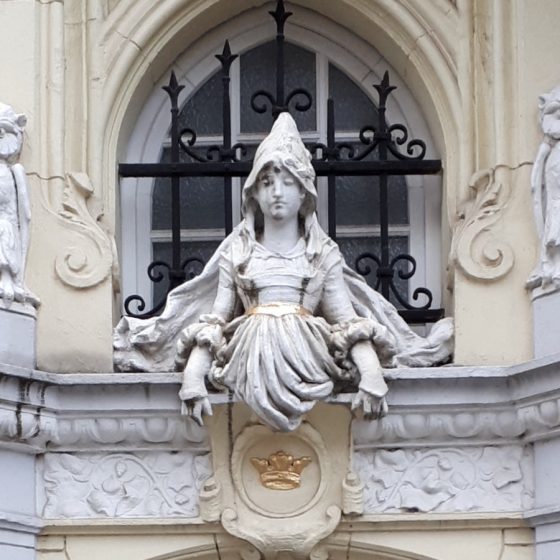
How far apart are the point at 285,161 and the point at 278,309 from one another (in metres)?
0.56

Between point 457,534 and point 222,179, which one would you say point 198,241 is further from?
point 457,534

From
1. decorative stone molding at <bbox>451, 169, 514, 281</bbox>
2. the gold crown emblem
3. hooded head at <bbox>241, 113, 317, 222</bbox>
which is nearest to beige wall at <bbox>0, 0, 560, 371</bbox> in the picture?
decorative stone molding at <bbox>451, 169, 514, 281</bbox>

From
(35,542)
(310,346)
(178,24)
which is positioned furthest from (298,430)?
(178,24)

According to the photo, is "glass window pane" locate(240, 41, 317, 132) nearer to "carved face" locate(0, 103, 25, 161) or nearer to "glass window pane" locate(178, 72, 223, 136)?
"glass window pane" locate(178, 72, 223, 136)

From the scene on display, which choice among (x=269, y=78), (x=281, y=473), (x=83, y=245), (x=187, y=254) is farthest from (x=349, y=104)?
(x=281, y=473)

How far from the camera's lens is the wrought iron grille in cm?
1091

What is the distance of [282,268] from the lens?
10367 mm

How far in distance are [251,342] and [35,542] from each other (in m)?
1.10

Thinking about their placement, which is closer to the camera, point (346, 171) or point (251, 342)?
point (251, 342)

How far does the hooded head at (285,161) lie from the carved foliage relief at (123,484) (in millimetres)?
960

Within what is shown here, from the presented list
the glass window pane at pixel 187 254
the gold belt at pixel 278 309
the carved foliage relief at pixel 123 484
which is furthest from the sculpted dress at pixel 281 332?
the glass window pane at pixel 187 254

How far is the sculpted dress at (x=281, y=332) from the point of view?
10.1 meters

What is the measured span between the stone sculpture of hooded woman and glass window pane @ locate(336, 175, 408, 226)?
21.1 inches

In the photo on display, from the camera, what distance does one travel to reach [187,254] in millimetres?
11078
